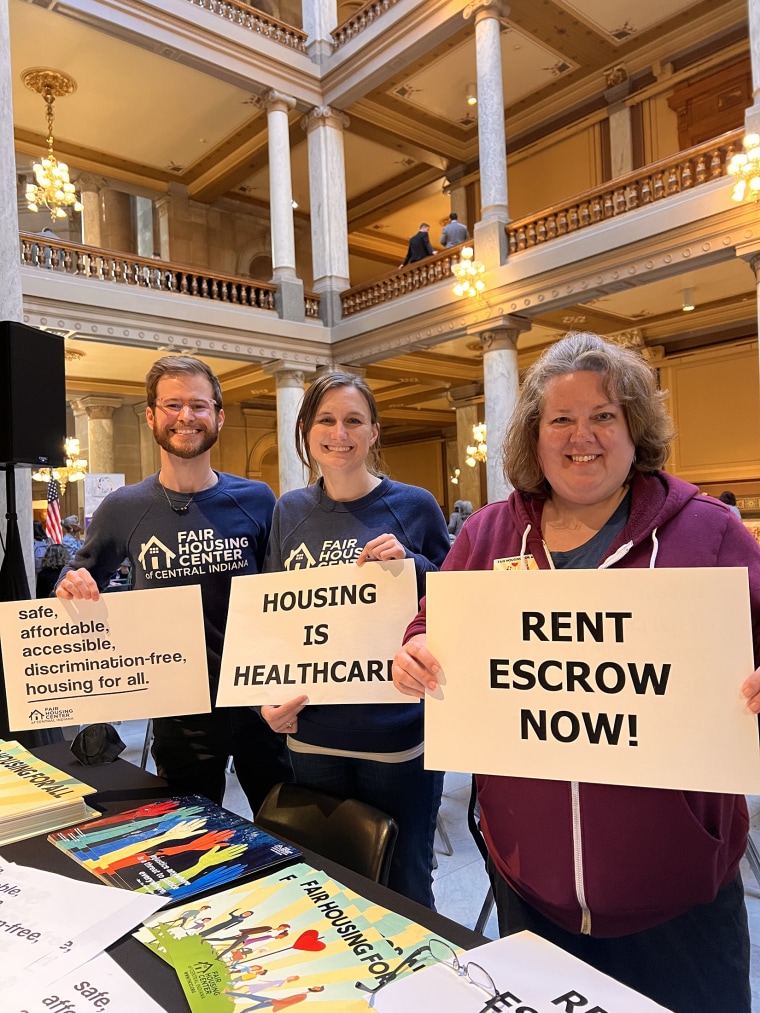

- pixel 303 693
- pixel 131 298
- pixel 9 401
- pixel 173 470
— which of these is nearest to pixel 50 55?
pixel 131 298

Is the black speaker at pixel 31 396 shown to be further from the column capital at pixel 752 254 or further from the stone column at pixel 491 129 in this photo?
the stone column at pixel 491 129

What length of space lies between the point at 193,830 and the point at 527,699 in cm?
76

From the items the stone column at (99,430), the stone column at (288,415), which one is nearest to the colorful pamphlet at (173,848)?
the stone column at (288,415)

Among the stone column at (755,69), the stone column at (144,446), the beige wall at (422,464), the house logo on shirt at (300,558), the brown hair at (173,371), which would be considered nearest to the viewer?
the house logo on shirt at (300,558)

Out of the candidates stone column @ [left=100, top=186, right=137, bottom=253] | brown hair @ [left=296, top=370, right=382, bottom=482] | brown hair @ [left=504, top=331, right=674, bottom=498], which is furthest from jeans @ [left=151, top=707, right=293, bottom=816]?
stone column @ [left=100, top=186, right=137, bottom=253]

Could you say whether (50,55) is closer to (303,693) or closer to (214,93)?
(214,93)

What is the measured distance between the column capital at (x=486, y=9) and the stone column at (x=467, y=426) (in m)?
7.23

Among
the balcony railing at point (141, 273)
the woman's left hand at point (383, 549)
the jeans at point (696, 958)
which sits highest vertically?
the balcony railing at point (141, 273)

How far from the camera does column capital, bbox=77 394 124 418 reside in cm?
1486

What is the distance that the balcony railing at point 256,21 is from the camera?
423 inches

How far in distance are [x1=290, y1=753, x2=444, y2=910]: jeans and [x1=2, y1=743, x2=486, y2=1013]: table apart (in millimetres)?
357

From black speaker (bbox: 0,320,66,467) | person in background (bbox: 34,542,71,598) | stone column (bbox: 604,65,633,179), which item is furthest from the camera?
stone column (bbox: 604,65,633,179)

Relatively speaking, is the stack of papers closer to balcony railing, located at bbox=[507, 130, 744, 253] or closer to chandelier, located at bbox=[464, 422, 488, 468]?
balcony railing, located at bbox=[507, 130, 744, 253]

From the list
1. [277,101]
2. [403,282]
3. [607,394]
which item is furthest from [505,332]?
[607,394]
